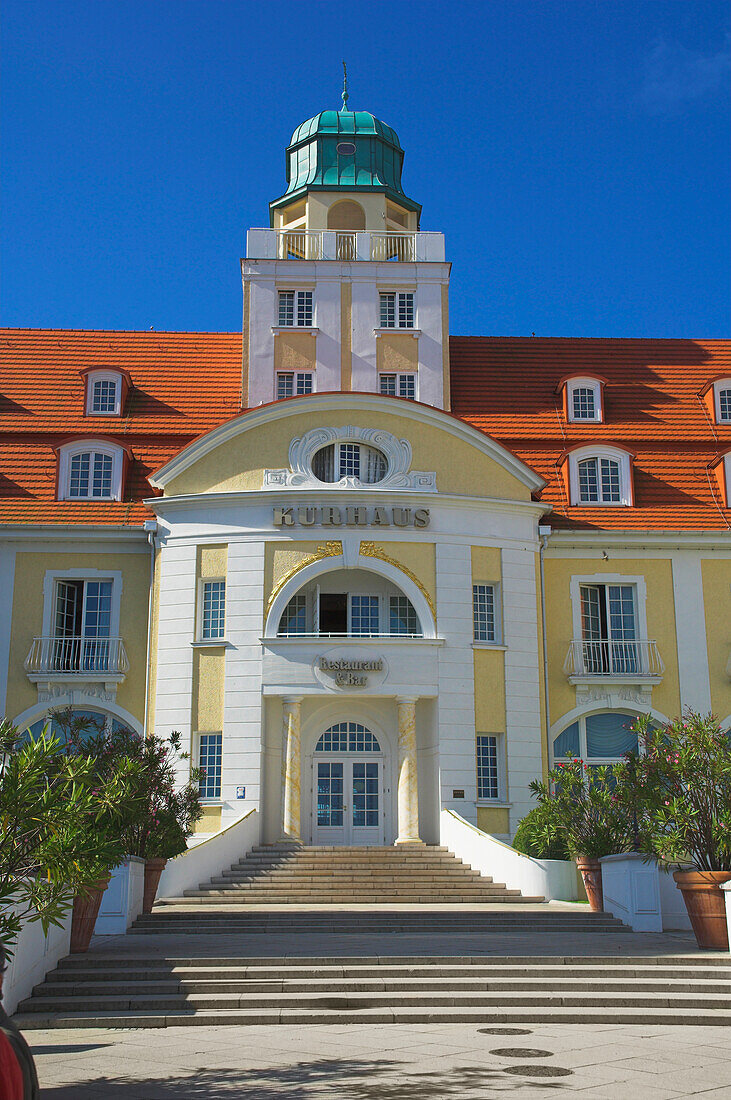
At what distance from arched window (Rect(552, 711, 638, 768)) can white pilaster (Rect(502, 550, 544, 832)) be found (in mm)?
1801

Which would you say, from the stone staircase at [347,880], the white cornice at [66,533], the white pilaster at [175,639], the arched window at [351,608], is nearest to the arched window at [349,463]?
the arched window at [351,608]

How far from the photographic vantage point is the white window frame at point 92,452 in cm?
3362

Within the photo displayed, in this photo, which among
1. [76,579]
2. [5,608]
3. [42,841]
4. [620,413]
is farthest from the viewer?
[620,413]

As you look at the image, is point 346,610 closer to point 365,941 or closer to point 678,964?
point 365,941

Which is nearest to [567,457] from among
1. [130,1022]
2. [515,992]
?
[515,992]

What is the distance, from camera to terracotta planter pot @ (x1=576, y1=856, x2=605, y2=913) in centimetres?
2198

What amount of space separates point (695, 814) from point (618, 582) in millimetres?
15526

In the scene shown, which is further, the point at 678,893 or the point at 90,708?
the point at 90,708

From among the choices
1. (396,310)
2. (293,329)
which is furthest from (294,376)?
(396,310)

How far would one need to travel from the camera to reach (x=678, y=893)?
2108cm

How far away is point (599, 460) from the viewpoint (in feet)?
114

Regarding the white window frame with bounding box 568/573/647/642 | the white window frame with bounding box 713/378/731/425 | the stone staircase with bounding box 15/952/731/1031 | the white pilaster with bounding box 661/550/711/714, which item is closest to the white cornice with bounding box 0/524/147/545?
the white window frame with bounding box 568/573/647/642

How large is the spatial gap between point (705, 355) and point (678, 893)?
23099 millimetres

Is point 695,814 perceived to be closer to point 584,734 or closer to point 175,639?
point 584,734
